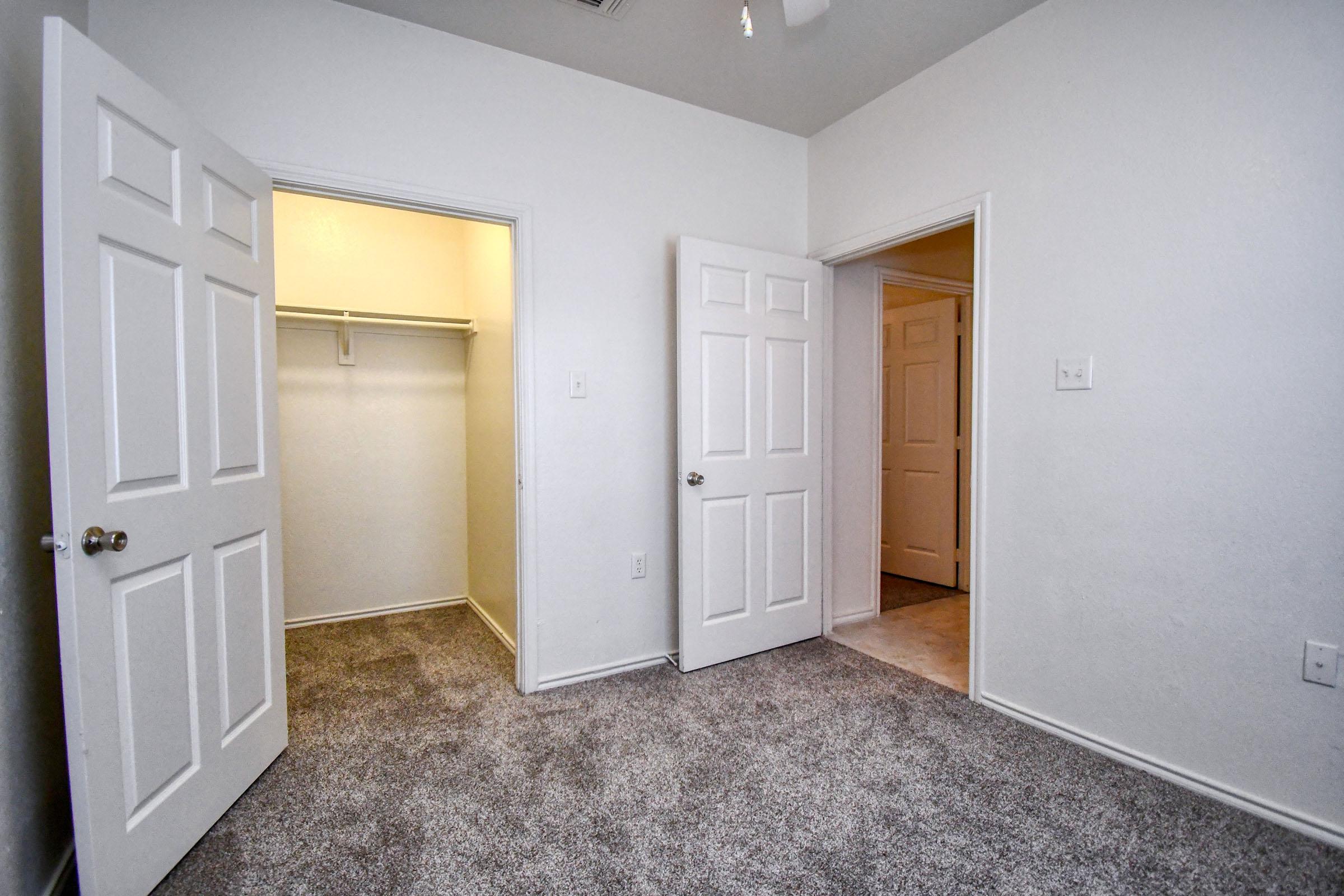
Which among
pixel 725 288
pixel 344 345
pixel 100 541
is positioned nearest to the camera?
pixel 100 541

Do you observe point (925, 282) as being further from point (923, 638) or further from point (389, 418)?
point (389, 418)

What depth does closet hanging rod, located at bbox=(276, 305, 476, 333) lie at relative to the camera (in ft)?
10.6

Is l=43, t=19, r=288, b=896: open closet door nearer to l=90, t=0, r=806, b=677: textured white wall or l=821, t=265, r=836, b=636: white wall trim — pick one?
l=90, t=0, r=806, b=677: textured white wall

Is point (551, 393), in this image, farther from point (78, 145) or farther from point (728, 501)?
point (78, 145)

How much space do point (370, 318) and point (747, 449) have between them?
217 centimetres

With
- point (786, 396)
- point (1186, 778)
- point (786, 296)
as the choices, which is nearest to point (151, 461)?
point (786, 396)

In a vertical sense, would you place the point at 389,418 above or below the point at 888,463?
above

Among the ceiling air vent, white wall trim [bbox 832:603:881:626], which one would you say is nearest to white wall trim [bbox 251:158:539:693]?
the ceiling air vent

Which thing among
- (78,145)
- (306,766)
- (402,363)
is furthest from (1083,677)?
(402,363)

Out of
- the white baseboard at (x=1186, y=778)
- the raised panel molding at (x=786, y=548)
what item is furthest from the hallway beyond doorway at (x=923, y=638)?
the raised panel molding at (x=786, y=548)

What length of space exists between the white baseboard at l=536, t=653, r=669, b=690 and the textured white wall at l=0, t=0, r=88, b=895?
1.46m

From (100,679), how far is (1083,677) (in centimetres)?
279

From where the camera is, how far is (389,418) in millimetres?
3645

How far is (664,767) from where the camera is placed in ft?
6.47
